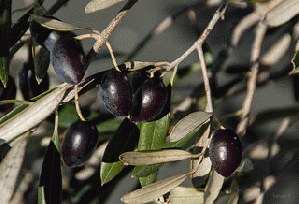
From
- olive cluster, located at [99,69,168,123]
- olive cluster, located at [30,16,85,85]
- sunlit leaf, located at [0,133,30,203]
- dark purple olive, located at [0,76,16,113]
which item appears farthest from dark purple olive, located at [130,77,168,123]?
dark purple olive, located at [0,76,16,113]

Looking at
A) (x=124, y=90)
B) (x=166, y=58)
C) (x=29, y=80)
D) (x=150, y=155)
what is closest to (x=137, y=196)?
(x=150, y=155)

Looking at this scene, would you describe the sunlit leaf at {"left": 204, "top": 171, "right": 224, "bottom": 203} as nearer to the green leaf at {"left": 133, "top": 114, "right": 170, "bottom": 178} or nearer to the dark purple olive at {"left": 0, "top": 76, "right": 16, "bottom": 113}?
the green leaf at {"left": 133, "top": 114, "right": 170, "bottom": 178}

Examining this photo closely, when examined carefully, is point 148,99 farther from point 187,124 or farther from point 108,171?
point 108,171

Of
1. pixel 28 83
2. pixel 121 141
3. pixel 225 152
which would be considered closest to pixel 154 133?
pixel 121 141

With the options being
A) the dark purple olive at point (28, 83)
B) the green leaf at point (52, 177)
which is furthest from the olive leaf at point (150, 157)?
the dark purple olive at point (28, 83)

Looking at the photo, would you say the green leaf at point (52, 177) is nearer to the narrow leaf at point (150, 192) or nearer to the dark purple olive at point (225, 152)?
the narrow leaf at point (150, 192)
